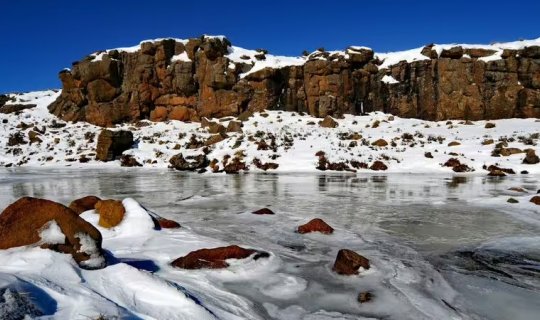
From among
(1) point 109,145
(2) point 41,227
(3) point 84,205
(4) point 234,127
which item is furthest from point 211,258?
(4) point 234,127

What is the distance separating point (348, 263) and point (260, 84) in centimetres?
3722

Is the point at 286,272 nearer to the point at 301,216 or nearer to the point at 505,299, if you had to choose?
the point at 505,299

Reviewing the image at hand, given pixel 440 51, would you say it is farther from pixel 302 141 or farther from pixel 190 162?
pixel 190 162

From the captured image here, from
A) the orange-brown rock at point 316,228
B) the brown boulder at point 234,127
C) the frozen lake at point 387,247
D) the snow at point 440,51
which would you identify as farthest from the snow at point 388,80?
the orange-brown rock at point 316,228

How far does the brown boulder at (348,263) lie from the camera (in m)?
4.43

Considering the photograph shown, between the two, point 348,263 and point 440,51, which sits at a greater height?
point 440,51

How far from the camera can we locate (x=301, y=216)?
8133mm

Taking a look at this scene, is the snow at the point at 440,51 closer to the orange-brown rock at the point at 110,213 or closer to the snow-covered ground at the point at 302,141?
the snow-covered ground at the point at 302,141

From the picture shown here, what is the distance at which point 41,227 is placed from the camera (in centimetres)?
374

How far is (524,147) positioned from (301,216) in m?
19.8

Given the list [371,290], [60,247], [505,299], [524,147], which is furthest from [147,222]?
[524,147]

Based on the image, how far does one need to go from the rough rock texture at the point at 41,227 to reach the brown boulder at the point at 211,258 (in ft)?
3.25

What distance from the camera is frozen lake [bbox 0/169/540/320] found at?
11.9ft

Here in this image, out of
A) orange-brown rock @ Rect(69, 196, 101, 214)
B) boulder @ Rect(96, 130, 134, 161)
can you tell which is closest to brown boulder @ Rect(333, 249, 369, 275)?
orange-brown rock @ Rect(69, 196, 101, 214)
